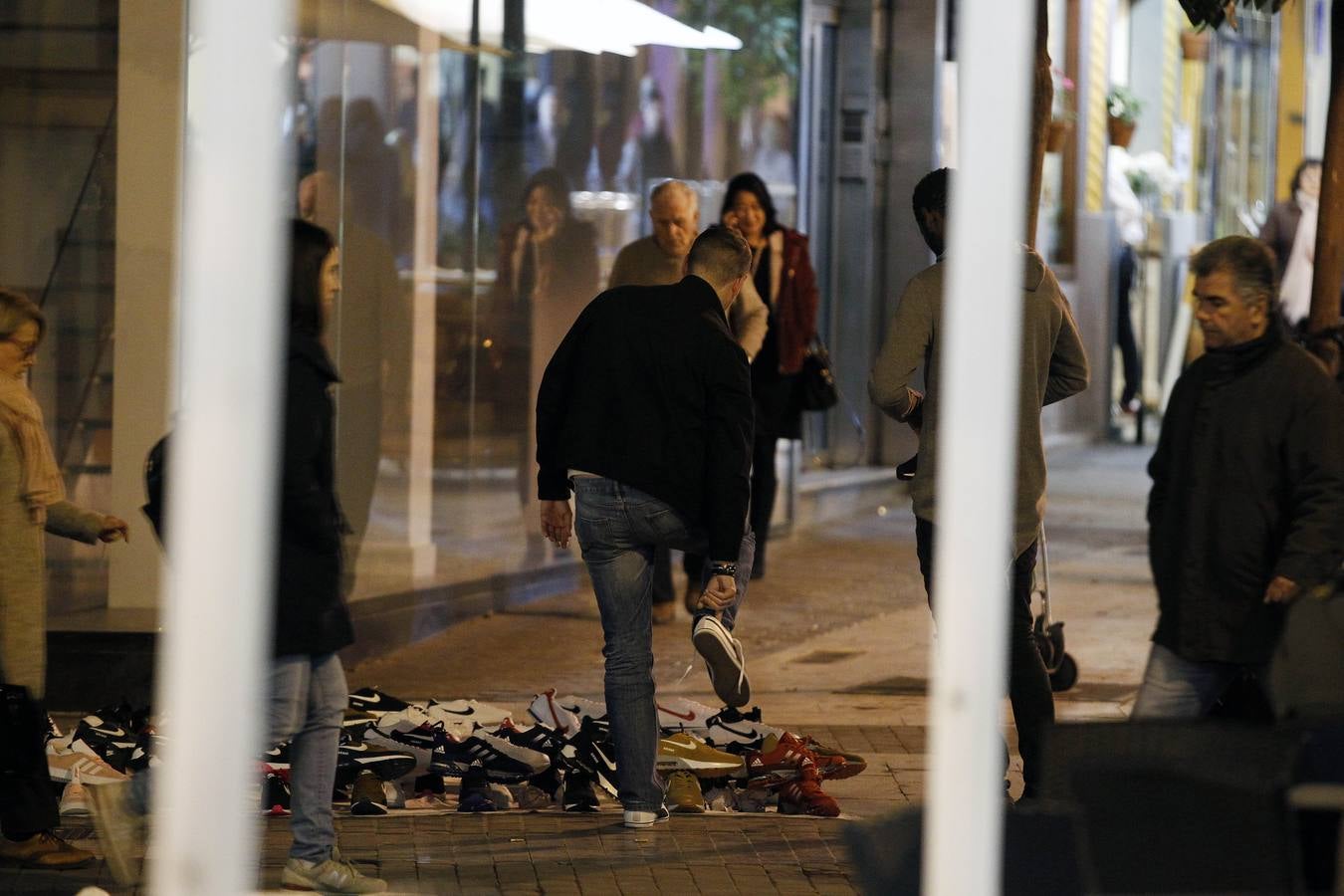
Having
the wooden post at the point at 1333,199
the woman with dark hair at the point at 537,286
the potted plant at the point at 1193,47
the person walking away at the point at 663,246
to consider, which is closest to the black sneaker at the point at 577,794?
the person walking away at the point at 663,246

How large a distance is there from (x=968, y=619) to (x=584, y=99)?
8.07 m

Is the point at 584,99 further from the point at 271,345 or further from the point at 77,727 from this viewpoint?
the point at 271,345

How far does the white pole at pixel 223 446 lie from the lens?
9.23 feet

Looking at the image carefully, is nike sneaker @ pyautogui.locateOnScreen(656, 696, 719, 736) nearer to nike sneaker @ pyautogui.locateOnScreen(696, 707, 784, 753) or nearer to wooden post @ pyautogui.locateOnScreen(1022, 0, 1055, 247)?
nike sneaker @ pyautogui.locateOnScreen(696, 707, 784, 753)

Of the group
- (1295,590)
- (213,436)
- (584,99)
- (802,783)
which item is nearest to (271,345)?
(213,436)

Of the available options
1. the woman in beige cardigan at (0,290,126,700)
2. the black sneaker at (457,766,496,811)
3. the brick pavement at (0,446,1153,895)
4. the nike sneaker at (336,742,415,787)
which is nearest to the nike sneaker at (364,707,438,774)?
the nike sneaker at (336,742,415,787)

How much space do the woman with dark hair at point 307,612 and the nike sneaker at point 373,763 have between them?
115cm

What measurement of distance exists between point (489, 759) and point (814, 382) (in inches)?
176

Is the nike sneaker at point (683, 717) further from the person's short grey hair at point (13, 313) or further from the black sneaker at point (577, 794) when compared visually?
the person's short grey hair at point (13, 313)

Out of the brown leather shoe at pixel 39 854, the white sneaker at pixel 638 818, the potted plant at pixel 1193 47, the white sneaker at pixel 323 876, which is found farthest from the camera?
the potted plant at pixel 1193 47

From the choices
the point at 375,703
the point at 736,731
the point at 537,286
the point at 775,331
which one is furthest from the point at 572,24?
the point at 736,731

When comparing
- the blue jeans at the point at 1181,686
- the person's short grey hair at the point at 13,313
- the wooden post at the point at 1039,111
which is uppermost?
the wooden post at the point at 1039,111

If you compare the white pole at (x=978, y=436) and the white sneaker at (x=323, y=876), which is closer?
the white pole at (x=978, y=436)

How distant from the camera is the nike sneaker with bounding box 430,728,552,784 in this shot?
6.54m
